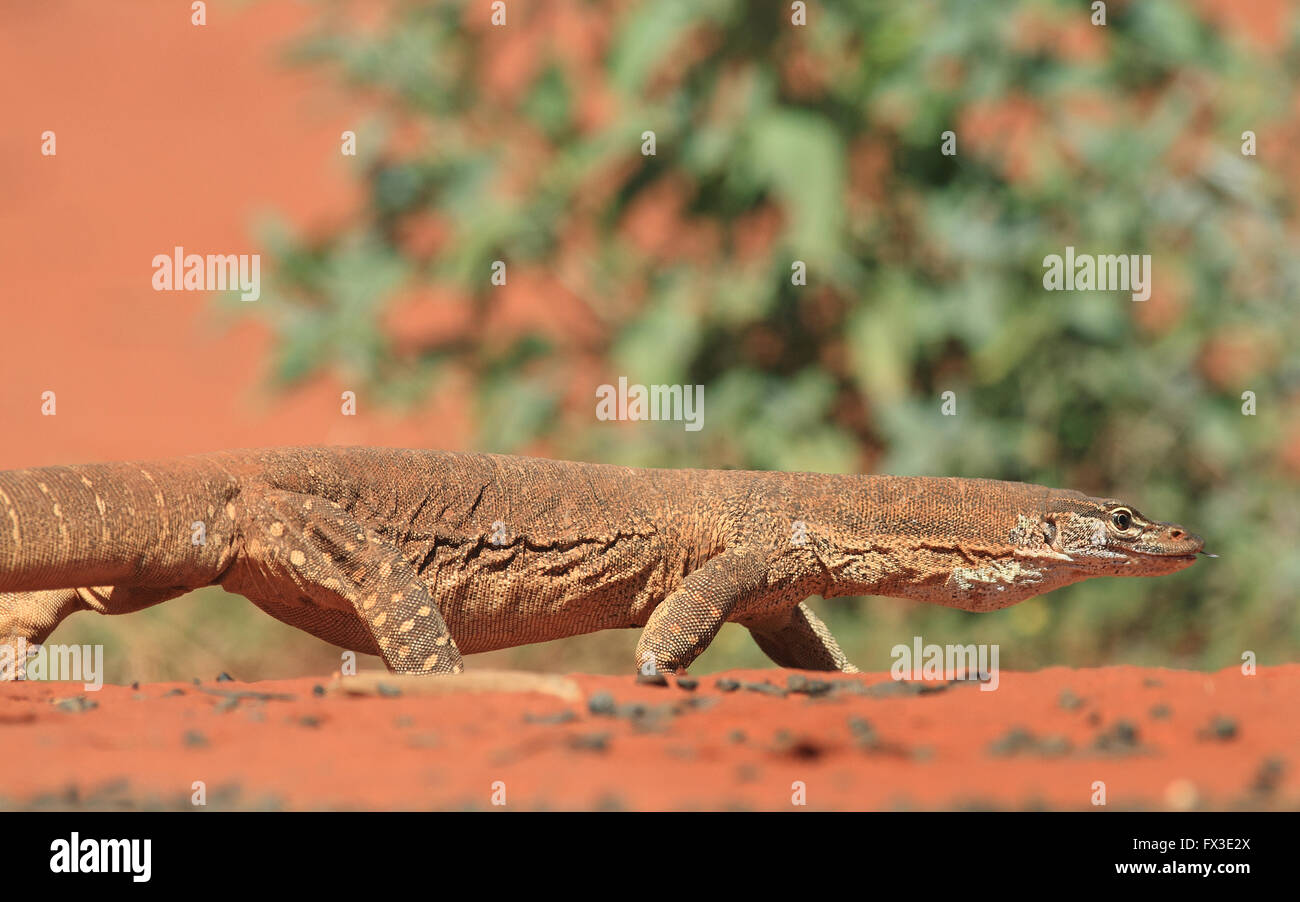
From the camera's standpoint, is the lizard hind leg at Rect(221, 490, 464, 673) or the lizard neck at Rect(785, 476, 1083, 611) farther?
the lizard neck at Rect(785, 476, 1083, 611)

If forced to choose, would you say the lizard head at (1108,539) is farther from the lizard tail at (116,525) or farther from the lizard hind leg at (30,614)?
the lizard hind leg at (30,614)

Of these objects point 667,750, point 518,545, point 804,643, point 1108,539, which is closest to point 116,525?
point 518,545

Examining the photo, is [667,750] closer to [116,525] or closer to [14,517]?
[116,525]

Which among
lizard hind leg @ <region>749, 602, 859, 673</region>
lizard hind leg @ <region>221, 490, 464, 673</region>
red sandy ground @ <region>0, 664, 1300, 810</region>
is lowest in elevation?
red sandy ground @ <region>0, 664, 1300, 810</region>

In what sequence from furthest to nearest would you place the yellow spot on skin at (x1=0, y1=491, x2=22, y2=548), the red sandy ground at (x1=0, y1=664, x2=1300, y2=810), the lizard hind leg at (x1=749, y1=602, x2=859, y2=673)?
the lizard hind leg at (x1=749, y1=602, x2=859, y2=673) < the yellow spot on skin at (x1=0, y1=491, x2=22, y2=548) < the red sandy ground at (x1=0, y1=664, x2=1300, y2=810)

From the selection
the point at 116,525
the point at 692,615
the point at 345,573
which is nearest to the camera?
the point at 116,525

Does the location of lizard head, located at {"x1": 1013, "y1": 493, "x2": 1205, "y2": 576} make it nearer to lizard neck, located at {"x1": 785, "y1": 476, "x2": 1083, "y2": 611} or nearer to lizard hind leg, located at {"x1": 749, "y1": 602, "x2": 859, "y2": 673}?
lizard neck, located at {"x1": 785, "y1": 476, "x2": 1083, "y2": 611}

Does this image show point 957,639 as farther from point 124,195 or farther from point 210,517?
point 124,195

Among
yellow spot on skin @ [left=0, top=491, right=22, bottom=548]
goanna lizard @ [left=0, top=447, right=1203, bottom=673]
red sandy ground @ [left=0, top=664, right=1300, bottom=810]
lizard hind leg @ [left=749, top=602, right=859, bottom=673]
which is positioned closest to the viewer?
red sandy ground @ [left=0, top=664, right=1300, bottom=810]

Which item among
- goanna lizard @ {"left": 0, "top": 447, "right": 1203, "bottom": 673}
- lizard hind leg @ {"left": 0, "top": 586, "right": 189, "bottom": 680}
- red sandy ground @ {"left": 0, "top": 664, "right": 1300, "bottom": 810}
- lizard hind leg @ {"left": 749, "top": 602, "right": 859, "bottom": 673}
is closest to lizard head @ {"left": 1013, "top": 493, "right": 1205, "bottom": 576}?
goanna lizard @ {"left": 0, "top": 447, "right": 1203, "bottom": 673}
